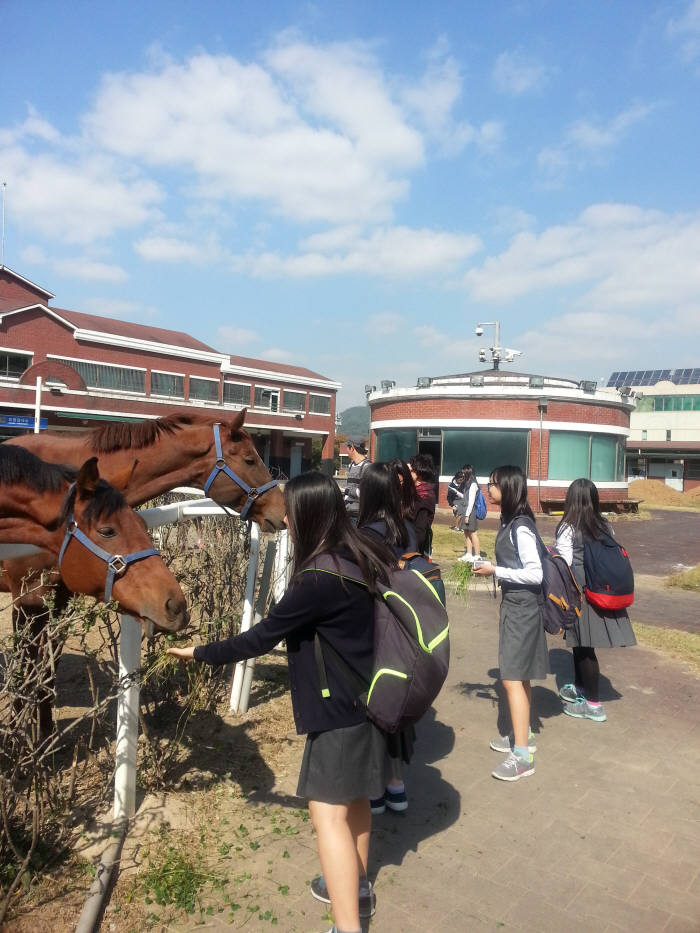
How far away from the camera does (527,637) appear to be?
164 inches

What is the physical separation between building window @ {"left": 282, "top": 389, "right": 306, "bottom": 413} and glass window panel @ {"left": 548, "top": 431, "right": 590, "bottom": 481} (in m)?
25.5

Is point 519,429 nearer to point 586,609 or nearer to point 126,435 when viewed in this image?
Answer: point 586,609

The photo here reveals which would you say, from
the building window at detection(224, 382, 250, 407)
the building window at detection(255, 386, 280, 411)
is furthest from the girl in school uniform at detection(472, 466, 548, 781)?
the building window at detection(255, 386, 280, 411)

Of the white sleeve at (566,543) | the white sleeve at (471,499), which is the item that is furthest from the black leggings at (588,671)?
the white sleeve at (471,499)

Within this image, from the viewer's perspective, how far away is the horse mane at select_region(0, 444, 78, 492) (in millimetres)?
2771

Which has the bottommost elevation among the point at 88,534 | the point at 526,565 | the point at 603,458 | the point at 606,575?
the point at 606,575

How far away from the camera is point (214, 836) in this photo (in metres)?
3.16

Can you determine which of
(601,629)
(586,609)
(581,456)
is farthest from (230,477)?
(581,456)

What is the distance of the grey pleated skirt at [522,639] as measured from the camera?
410 centimetres

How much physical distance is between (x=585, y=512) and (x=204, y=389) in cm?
3697

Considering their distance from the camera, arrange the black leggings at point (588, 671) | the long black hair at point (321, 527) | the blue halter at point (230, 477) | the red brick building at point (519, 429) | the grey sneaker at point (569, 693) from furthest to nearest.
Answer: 1. the red brick building at point (519, 429)
2. the grey sneaker at point (569, 693)
3. the black leggings at point (588, 671)
4. the blue halter at point (230, 477)
5. the long black hair at point (321, 527)

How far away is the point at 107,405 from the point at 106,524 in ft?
108

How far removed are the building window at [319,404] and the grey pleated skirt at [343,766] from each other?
44.4 m

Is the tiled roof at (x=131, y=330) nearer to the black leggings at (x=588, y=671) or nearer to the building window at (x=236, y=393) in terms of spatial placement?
the building window at (x=236, y=393)
